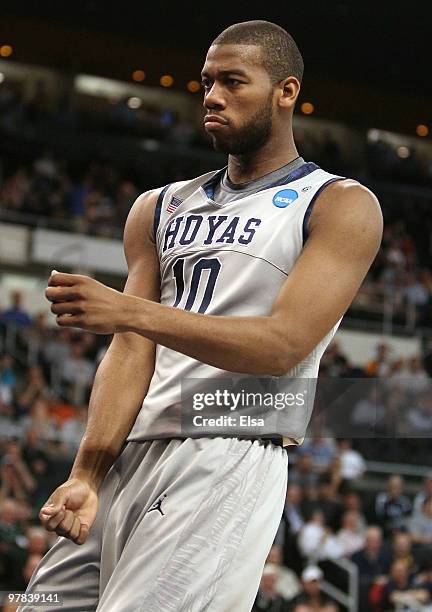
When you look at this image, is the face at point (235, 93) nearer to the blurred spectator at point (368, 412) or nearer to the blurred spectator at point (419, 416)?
the blurred spectator at point (368, 412)

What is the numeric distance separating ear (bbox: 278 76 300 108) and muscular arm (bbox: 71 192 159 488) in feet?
1.44

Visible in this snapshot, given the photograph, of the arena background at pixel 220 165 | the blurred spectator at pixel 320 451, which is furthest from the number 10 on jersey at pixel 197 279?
the blurred spectator at pixel 320 451

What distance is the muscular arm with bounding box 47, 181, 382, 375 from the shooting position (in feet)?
7.31

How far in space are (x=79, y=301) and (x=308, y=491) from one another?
7.94 meters

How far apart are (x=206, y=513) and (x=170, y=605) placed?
8.3 inches

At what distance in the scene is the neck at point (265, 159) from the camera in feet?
9.03

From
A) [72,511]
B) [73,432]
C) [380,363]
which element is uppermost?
[72,511]

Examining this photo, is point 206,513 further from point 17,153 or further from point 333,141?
point 333,141

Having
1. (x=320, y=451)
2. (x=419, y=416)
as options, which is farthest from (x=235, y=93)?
(x=320, y=451)

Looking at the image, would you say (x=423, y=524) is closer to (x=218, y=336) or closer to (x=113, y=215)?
(x=113, y=215)

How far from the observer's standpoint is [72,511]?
8.25 feet

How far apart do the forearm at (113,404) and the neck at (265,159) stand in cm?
48

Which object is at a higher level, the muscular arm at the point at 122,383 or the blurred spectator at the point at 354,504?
the muscular arm at the point at 122,383

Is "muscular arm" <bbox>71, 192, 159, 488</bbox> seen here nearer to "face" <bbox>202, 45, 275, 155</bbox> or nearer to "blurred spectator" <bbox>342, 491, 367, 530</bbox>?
"face" <bbox>202, 45, 275, 155</bbox>
